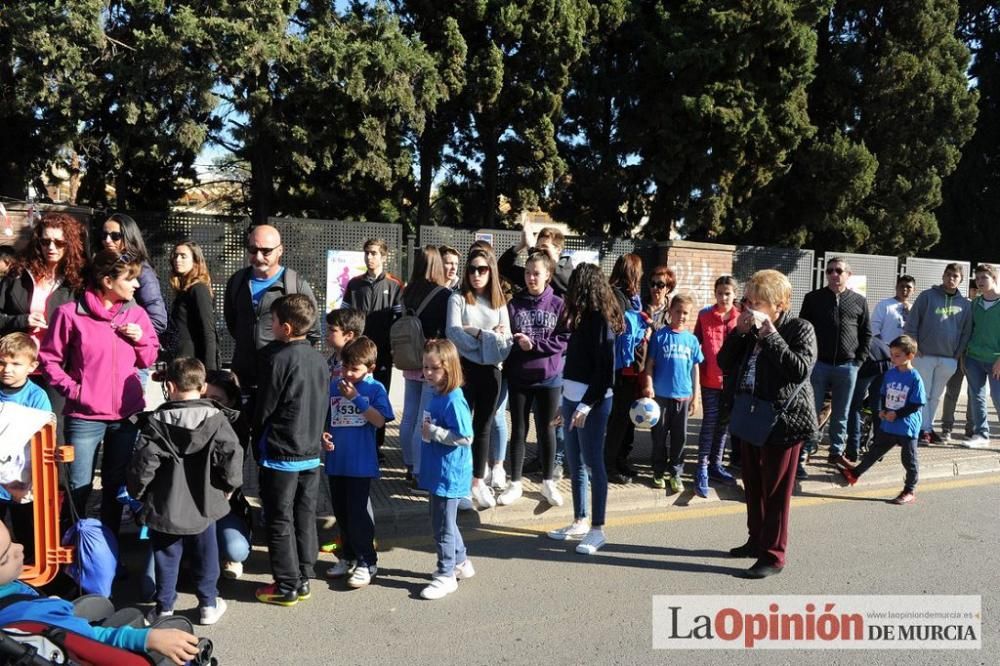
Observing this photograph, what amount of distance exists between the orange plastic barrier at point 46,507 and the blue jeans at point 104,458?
18.3 inches

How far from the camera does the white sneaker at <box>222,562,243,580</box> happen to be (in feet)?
14.6

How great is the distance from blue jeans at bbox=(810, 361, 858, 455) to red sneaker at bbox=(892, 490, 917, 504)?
0.85 m

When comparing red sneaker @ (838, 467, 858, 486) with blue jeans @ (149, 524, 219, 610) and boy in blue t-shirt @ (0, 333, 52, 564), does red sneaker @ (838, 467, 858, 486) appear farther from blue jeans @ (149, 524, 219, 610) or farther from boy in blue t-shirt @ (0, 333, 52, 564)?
boy in blue t-shirt @ (0, 333, 52, 564)

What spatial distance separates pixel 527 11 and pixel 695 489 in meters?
10.3

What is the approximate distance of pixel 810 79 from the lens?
15.1 m

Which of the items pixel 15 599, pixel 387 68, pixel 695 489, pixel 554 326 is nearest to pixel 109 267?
pixel 15 599

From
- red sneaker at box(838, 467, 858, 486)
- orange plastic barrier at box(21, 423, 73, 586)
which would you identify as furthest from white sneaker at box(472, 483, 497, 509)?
red sneaker at box(838, 467, 858, 486)

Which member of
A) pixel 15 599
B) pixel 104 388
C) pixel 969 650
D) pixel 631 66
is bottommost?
pixel 969 650

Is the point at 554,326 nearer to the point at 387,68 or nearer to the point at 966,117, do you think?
the point at 387,68

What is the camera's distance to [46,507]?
3785mm

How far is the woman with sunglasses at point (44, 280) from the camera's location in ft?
15.0

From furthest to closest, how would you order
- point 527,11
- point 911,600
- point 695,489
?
point 527,11
point 695,489
point 911,600

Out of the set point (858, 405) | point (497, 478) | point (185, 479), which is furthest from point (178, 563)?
point (858, 405)

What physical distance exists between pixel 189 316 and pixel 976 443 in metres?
7.83
